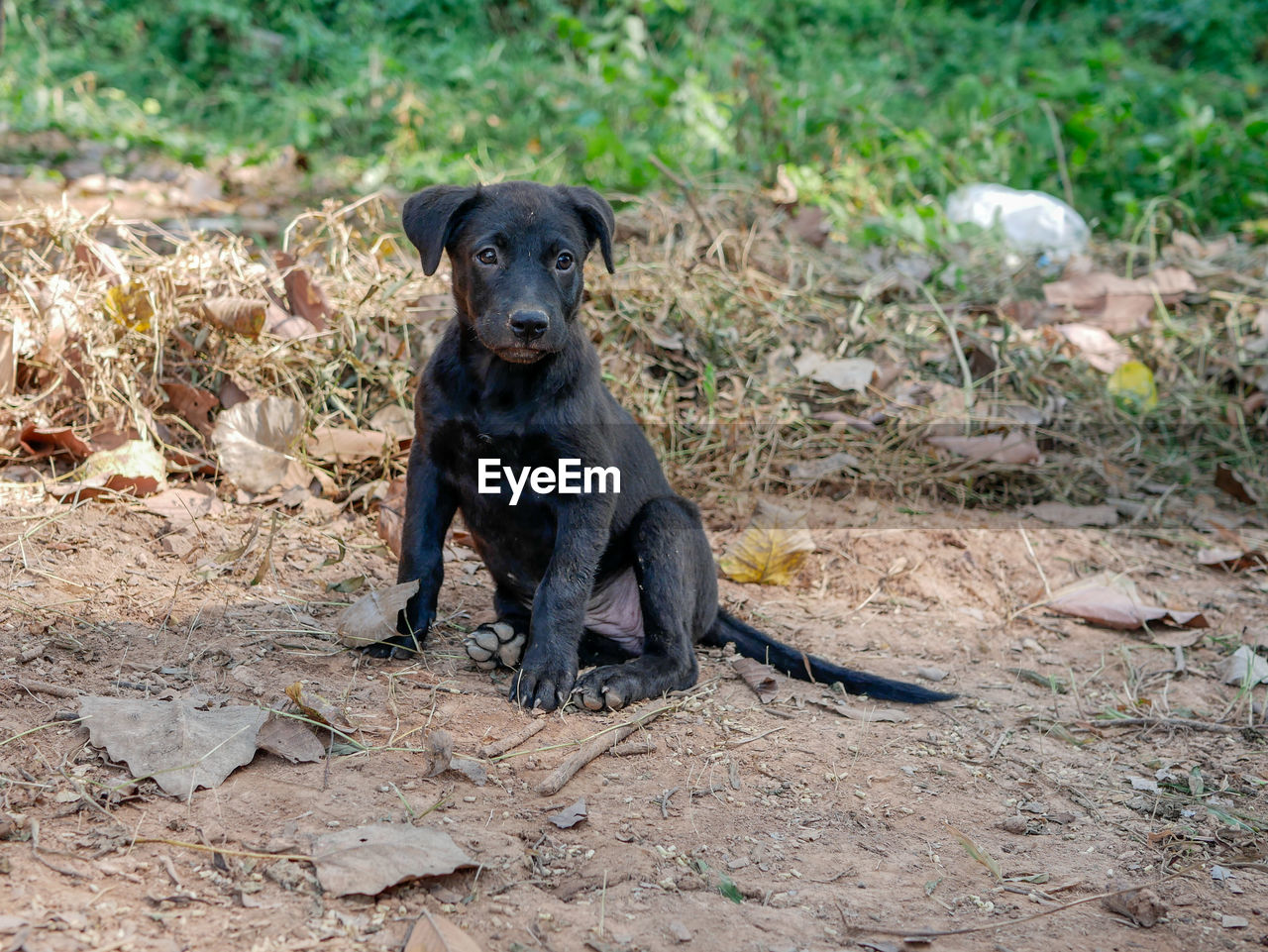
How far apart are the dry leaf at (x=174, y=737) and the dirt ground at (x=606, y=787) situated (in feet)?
0.16

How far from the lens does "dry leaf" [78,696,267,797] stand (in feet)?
8.64

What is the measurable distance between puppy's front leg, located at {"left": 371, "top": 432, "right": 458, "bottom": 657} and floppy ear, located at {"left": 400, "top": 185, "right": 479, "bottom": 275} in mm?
597

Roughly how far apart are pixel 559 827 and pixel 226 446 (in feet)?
8.77

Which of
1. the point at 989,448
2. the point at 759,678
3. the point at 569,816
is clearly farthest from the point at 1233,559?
the point at 569,816

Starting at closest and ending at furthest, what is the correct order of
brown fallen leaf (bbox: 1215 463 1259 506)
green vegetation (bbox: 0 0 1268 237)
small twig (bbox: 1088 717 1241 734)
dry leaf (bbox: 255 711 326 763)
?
1. dry leaf (bbox: 255 711 326 763)
2. small twig (bbox: 1088 717 1241 734)
3. brown fallen leaf (bbox: 1215 463 1259 506)
4. green vegetation (bbox: 0 0 1268 237)

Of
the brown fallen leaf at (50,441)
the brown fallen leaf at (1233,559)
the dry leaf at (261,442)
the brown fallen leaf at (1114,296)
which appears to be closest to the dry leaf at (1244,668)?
the brown fallen leaf at (1233,559)

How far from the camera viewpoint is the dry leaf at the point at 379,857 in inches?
91.2

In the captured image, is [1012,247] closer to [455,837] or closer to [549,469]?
[549,469]

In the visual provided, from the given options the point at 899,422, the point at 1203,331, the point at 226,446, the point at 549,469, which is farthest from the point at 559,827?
the point at 1203,331

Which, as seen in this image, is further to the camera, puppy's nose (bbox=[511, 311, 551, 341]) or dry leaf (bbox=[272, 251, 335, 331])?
dry leaf (bbox=[272, 251, 335, 331])

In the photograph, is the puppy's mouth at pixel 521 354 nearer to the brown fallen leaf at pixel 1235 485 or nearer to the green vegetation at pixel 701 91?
the green vegetation at pixel 701 91

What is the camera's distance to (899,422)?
5.82 m

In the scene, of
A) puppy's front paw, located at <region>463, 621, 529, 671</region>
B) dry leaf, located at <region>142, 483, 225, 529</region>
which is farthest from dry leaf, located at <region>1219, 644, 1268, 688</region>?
dry leaf, located at <region>142, 483, 225, 529</region>

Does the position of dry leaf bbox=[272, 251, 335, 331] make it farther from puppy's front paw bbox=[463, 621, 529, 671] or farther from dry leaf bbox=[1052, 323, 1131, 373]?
dry leaf bbox=[1052, 323, 1131, 373]
